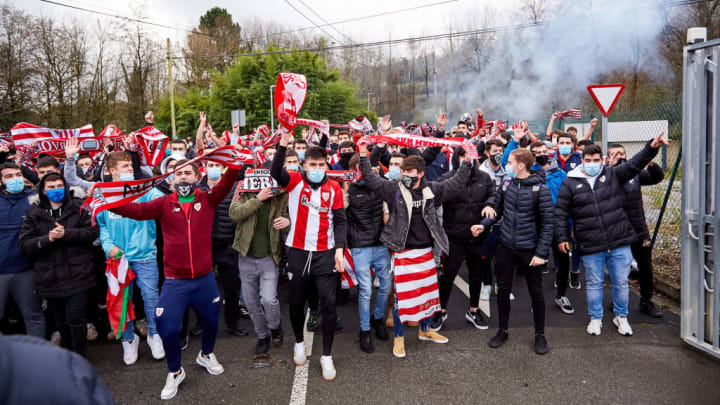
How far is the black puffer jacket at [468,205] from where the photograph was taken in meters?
5.56

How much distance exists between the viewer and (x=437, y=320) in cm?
555

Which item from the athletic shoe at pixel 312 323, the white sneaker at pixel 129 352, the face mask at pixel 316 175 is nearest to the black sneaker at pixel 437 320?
the athletic shoe at pixel 312 323

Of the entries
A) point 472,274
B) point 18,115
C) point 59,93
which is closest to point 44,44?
point 59,93

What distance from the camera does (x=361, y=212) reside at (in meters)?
5.20

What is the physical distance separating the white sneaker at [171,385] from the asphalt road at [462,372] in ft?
0.24

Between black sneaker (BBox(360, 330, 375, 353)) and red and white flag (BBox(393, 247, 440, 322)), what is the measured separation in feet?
1.42

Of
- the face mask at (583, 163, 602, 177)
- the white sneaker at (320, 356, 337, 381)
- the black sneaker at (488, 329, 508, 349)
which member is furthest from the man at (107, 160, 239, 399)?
the face mask at (583, 163, 602, 177)

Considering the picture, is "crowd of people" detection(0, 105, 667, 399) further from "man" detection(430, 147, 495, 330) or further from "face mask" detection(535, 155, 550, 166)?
"face mask" detection(535, 155, 550, 166)

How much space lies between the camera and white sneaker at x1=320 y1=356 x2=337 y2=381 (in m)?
4.38

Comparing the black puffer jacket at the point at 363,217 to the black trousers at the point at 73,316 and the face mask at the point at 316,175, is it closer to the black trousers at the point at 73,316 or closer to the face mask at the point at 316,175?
the face mask at the point at 316,175

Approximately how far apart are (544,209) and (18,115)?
24459mm

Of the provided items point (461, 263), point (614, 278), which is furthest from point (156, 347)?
point (614, 278)

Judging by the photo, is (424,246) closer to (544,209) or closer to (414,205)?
(414,205)

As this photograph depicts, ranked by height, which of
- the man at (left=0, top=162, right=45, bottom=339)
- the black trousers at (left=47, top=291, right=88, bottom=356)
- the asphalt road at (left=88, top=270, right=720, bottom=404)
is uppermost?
the man at (left=0, top=162, right=45, bottom=339)
